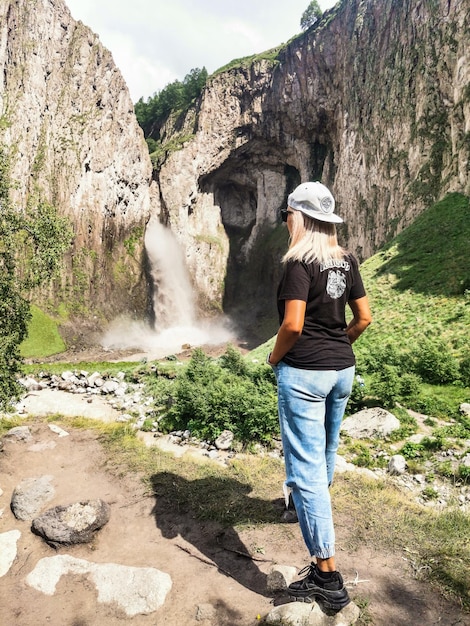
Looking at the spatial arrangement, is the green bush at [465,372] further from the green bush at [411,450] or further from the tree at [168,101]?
the tree at [168,101]

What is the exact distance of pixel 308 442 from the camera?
311cm

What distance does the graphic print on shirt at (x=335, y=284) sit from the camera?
3189mm

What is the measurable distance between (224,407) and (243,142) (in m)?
58.5

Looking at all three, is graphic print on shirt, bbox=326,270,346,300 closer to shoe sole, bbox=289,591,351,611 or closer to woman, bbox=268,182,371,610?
woman, bbox=268,182,371,610

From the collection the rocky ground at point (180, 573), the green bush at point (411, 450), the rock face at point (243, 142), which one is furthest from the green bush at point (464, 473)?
the rock face at point (243, 142)

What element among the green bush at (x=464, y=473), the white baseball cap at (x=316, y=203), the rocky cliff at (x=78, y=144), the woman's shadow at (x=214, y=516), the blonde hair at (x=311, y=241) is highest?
the rocky cliff at (x=78, y=144)

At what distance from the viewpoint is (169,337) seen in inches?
2096

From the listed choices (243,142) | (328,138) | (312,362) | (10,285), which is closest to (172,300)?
(243,142)

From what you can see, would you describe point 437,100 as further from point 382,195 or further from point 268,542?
point 268,542

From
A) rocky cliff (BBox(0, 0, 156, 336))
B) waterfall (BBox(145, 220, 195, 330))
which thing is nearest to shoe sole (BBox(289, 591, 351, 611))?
rocky cliff (BBox(0, 0, 156, 336))

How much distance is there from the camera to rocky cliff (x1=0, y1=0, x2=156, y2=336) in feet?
136

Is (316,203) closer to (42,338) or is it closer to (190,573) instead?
(190,573)

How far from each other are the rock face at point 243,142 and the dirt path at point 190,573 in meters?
27.1

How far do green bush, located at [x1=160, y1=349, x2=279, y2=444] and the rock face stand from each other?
23107mm
